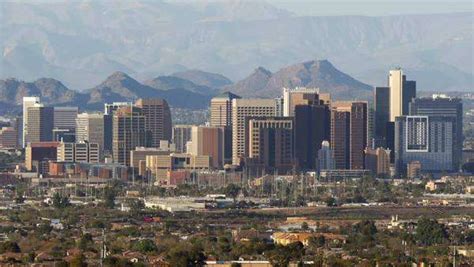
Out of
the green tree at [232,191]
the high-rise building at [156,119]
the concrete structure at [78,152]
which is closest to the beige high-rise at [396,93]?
the high-rise building at [156,119]

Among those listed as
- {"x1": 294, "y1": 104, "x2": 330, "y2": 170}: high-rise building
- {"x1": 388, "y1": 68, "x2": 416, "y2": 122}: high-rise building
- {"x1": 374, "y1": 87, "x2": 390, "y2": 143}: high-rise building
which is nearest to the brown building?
{"x1": 294, "y1": 104, "x2": 330, "y2": 170}: high-rise building

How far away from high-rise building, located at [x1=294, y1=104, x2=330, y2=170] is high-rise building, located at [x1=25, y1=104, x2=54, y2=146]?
24.7m

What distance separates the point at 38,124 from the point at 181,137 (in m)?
16.9

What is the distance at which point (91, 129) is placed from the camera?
12888cm

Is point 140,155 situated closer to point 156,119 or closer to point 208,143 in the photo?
point 208,143

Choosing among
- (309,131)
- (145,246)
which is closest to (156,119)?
(309,131)

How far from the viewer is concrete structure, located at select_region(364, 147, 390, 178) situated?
113 metres

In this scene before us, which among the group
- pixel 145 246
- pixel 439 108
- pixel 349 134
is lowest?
pixel 145 246

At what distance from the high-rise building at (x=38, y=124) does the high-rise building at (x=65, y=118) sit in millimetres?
2647

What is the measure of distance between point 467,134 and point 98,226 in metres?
84.2

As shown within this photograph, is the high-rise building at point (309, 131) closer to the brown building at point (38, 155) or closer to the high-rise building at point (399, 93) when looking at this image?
the high-rise building at point (399, 93)

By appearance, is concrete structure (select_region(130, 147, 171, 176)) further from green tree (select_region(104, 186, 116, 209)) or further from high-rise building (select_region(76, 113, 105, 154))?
green tree (select_region(104, 186, 116, 209))

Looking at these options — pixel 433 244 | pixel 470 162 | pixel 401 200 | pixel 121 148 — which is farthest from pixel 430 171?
pixel 433 244

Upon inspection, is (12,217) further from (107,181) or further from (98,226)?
(107,181)
